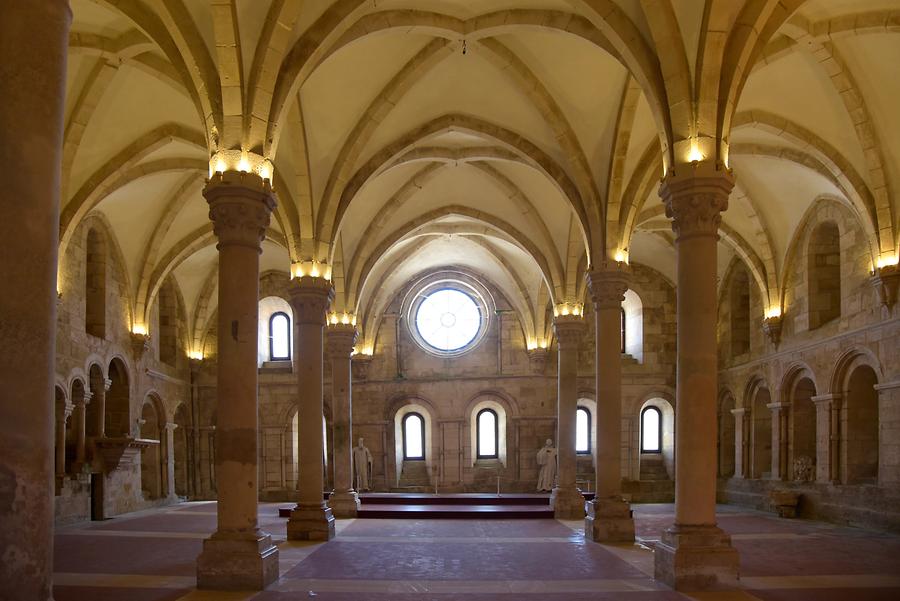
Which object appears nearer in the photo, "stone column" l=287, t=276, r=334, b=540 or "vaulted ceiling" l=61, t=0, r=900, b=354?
"vaulted ceiling" l=61, t=0, r=900, b=354

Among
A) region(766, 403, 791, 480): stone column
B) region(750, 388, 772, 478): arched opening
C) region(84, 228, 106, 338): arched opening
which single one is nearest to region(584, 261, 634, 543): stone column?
region(766, 403, 791, 480): stone column

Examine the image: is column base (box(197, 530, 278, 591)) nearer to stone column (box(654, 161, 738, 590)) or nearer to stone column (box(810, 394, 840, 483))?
stone column (box(654, 161, 738, 590))

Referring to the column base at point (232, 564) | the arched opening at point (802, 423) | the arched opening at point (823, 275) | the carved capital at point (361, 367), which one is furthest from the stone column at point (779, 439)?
the column base at point (232, 564)

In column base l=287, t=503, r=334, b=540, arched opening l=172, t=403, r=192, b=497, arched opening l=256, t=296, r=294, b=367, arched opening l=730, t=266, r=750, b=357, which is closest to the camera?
column base l=287, t=503, r=334, b=540

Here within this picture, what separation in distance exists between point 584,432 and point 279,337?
1151 centimetres

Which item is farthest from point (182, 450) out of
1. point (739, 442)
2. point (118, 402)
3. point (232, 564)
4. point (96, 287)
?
point (232, 564)

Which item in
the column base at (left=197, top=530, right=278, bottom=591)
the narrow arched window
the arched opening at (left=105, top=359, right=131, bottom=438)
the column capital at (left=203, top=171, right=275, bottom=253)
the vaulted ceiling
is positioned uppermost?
the vaulted ceiling

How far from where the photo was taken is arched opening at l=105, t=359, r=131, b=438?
2191 cm

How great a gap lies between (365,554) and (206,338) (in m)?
17.4

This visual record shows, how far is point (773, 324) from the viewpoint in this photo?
2189 centimetres

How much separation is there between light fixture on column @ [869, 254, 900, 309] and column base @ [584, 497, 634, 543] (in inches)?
274

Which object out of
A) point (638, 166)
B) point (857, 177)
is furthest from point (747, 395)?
point (638, 166)

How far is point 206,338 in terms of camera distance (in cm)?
2869

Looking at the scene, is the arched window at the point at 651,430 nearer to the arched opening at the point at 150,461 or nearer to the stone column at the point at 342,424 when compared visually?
the stone column at the point at 342,424
